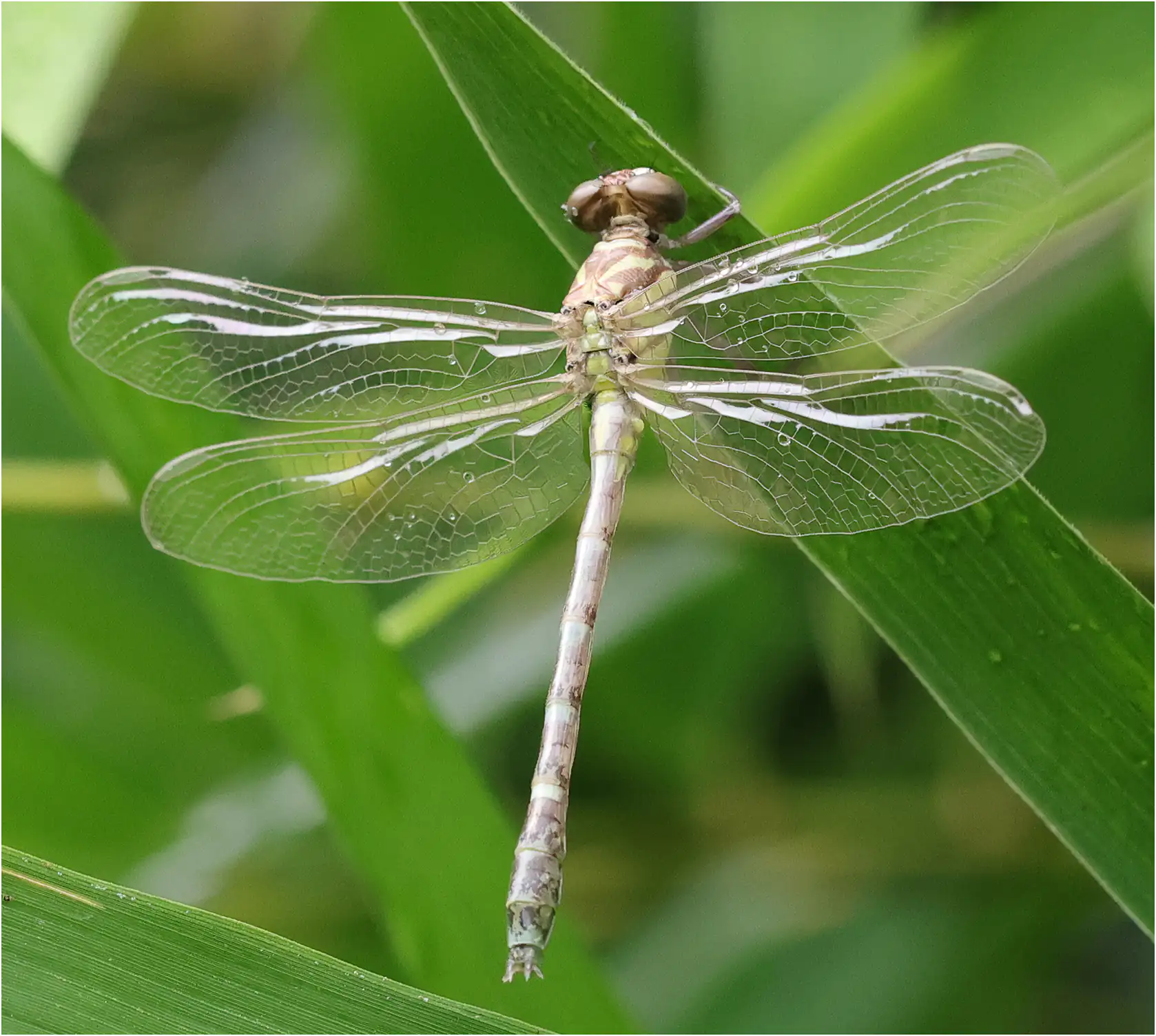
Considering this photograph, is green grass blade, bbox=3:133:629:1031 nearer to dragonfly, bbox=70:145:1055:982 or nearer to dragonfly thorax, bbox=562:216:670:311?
dragonfly, bbox=70:145:1055:982

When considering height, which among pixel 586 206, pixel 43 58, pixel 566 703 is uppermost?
pixel 43 58

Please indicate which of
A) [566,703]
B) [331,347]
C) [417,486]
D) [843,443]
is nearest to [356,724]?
[566,703]

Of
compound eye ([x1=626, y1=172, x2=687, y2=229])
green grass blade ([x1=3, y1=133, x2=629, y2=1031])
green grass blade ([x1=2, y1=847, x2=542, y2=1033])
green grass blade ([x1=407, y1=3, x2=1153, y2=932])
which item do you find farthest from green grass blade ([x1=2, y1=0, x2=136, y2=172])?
green grass blade ([x1=2, y1=847, x2=542, y2=1033])

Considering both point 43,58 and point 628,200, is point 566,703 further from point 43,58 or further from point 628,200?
point 43,58

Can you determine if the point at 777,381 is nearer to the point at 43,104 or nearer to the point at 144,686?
the point at 43,104

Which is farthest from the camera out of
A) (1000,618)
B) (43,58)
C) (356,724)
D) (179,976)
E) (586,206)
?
(43,58)

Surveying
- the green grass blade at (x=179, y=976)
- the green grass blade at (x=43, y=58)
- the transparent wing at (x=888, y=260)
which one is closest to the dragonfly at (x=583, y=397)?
the transparent wing at (x=888, y=260)
